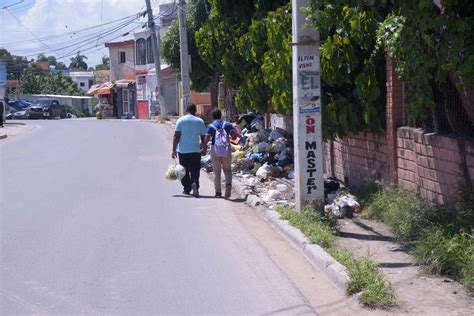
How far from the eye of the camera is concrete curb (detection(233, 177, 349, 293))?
713 centimetres

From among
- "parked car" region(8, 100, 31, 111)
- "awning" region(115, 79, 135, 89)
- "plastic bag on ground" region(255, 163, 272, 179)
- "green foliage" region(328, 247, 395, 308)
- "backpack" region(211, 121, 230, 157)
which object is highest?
"awning" region(115, 79, 135, 89)

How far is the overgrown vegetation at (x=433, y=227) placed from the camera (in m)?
7.05

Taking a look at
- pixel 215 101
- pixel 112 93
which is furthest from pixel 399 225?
pixel 112 93

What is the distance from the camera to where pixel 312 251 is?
8234 mm

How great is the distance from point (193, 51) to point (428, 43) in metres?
24.0

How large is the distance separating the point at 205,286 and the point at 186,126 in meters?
6.38

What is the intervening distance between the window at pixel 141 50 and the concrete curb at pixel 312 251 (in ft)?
165

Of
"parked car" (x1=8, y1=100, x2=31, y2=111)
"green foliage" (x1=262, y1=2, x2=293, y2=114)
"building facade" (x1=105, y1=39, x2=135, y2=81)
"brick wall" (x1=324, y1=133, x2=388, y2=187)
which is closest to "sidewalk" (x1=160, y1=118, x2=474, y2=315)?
"brick wall" (x1=324, y1=133, x2=388, y2=187)

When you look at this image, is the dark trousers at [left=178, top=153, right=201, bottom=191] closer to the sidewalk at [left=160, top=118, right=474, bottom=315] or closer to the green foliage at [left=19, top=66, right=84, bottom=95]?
the sidewalk at [left=160, top=118, right=474, bottom=315]

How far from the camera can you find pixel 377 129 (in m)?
11.6

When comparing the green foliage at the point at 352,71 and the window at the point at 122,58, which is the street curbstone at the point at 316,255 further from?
the window at the point at 122,58

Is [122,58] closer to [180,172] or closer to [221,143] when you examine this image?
[180,172]

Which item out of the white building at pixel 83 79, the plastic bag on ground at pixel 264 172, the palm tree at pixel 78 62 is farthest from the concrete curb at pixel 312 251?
the palm tree at pixel 78 62

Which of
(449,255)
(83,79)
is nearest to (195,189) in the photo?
(449,255)
